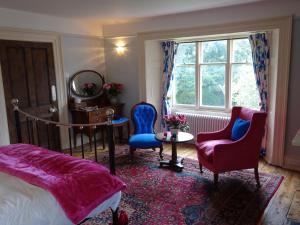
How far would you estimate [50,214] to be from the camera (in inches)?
70.1

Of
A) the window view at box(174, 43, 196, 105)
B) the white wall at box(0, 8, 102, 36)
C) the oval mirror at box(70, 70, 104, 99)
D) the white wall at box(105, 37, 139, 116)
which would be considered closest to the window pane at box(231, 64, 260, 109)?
the window view at box(174, 43, 196, 105)

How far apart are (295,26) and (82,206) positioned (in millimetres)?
3625

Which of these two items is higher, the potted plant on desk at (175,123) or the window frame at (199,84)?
the window frame at (199,84)

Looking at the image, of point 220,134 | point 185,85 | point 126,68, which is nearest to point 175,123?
point 220,134

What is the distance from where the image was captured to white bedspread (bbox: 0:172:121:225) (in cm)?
165

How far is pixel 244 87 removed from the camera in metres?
4.80

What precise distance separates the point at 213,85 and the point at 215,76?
180 millimetres

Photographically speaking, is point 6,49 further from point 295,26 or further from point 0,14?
point 295,26

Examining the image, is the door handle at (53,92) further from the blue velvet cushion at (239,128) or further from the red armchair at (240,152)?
the blue velvet cushion at (239,128)

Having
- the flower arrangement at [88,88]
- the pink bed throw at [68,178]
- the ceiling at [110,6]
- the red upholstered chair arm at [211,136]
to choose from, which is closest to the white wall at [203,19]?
the ceiling at [110,6]

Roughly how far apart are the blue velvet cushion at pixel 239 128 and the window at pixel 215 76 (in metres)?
1.14

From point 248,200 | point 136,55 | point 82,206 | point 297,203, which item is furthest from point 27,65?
point 297,203

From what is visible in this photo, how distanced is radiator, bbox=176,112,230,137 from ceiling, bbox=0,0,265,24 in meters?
1.96

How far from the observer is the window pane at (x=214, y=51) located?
16.1 ft
